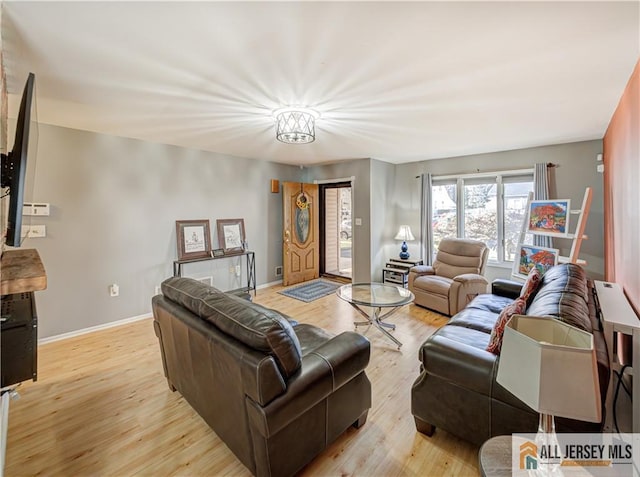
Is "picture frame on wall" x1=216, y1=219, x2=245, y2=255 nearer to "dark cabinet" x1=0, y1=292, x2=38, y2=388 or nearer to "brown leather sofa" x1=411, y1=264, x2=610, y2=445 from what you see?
"dark cabinet" x1=0, y1=292, x2=38, y2=388

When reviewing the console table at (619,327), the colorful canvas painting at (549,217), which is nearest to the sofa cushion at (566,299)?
the console table at (619,327)

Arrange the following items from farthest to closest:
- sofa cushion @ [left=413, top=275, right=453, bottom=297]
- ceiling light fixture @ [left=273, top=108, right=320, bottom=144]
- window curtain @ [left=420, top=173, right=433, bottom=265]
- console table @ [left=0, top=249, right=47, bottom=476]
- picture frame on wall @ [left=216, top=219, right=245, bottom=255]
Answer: window curtain @ [left=420, top=173, right=433, bottom=265] → picture frame on wall @ [left=216, top=219, right=245, bottom=255] → sofa cushion @ [left=413, top=275, right=453, bottom=297] → ceiling light fixture @ [left=273, top=108, right=320, bottom=144] → console table @ [left=0, top=249, right=47, bottom=476]

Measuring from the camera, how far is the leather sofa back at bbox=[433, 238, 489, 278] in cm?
424

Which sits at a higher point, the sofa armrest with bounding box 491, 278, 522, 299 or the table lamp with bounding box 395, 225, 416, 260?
the table lamp with bounding box 395, 225, 416, 260

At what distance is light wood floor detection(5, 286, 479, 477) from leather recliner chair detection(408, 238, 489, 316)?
117 centimetres

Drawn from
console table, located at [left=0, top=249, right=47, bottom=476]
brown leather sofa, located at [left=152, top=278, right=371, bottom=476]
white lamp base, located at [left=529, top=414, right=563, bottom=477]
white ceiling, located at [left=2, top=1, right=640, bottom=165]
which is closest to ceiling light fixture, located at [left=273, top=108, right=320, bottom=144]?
white ceiling, located at [left=2, top=1, right=640, bottom=165]

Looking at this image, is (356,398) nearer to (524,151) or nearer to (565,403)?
(565,403)

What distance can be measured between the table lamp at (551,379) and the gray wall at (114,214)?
4.21 m

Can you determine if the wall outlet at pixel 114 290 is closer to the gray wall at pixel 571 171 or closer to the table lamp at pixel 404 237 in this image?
the table lamp at pixel 404 237

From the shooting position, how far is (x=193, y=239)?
438cm

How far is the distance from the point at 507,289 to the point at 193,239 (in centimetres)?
420

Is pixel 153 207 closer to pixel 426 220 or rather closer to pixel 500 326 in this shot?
pixel 500 326

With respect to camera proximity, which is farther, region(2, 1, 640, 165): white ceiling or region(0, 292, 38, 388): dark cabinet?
region(2, 1, 640, 165): white ceiling

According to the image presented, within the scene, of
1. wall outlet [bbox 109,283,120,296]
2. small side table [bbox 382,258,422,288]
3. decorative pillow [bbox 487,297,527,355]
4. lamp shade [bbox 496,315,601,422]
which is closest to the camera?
lamp shade [bbox 496,315,601,422]
